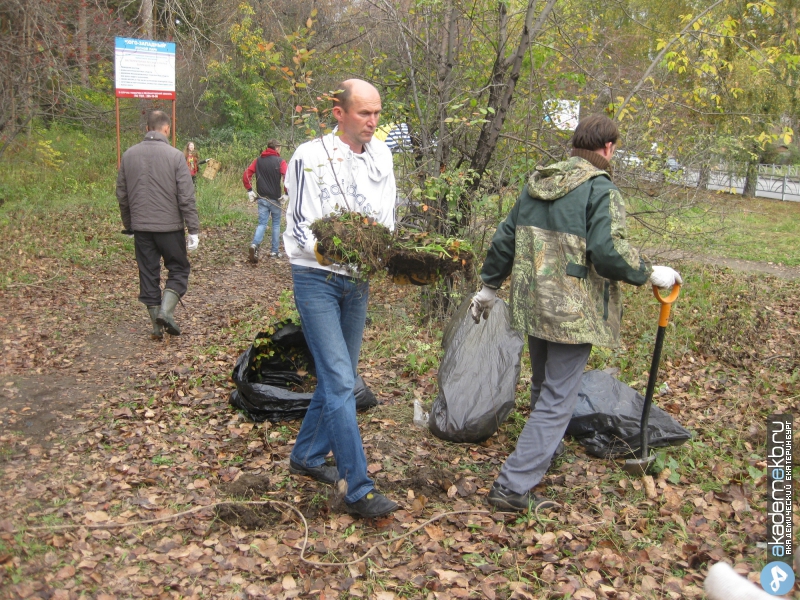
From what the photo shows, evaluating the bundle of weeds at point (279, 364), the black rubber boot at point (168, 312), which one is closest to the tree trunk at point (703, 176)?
the bundle of weeds at point (279, 364)

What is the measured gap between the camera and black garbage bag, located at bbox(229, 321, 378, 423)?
4129mm

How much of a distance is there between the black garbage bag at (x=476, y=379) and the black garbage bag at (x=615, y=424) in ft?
1.33

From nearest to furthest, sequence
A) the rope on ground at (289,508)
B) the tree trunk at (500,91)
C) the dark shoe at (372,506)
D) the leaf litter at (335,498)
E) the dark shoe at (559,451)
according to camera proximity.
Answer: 1. the leaf litter at (335,498)
2. the rope on ground at (289,508)
3. the dark shoe at (372,506)
4. the dark shoe at (559,451)
5. the tree trunk at (500,91)

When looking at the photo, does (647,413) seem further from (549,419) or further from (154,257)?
(154,257)

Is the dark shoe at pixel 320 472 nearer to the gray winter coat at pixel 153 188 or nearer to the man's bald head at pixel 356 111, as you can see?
the man's bald head at pixel 356 111

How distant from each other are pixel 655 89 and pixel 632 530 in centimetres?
441

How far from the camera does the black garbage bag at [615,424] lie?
3.65 meters

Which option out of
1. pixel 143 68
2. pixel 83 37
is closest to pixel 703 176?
pixel 143 68

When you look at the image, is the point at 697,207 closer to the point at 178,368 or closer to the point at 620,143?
the point at 620,143

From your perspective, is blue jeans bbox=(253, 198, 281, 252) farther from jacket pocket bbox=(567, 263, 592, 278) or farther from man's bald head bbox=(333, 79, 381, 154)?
jacket pocket bbox=(567, 263, 592, 278)

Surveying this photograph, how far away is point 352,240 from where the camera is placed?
2973 mm

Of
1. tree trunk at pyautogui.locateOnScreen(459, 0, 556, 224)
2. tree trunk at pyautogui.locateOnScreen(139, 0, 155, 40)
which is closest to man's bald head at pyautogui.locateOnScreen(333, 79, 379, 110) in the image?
tree trunk at pyautogui.locateOnScreen(459, 0, 556, 224)

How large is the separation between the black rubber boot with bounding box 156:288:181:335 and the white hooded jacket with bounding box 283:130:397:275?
3.37 m

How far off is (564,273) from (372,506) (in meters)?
1.34
